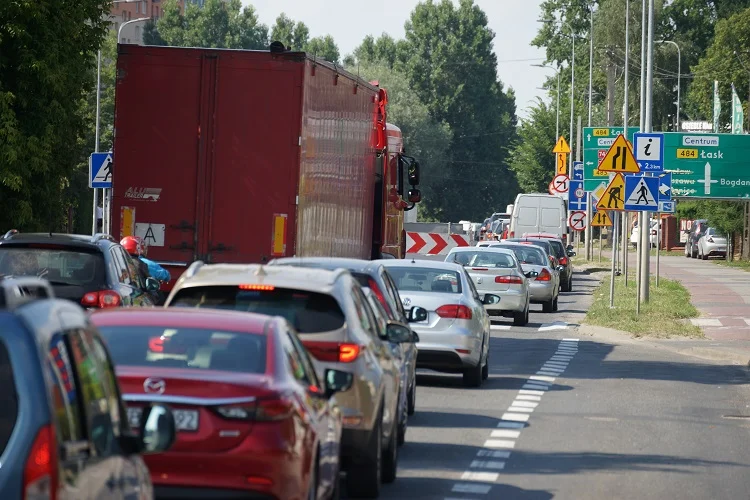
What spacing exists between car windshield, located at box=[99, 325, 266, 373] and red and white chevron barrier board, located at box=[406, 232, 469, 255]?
27.4 m

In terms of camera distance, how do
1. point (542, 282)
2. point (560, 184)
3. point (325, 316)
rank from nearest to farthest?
point (325, 316), point (542, 282), point (560, 184)

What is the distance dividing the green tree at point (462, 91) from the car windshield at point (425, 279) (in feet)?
350

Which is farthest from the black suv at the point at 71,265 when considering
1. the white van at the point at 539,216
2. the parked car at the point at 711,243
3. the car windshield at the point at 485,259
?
the parked car at the point at 711,243

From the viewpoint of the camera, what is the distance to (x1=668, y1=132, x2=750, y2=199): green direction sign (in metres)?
56.5

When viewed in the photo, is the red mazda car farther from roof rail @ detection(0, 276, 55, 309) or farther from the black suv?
the black suv

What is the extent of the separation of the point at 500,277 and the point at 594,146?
28341 mm

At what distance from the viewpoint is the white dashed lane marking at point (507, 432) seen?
11078 mm

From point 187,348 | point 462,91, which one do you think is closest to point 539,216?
point 187,348

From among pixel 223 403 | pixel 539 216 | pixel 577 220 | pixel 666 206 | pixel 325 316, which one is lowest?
pixel 223 403

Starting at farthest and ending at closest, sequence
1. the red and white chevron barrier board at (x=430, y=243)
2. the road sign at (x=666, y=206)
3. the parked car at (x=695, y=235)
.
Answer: the parked car at (x=695, y=235) → the road sign at (x=666, y=206) → the red and white chevron barrier board at (x=430, y=243)

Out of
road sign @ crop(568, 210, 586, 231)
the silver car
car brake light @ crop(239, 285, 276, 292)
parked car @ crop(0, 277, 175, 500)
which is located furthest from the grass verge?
parked car @ crop(0, 277, 175, 500)

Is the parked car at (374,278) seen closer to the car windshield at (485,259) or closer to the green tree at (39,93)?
the green tree at (39,93)

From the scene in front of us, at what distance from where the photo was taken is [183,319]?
8039mm

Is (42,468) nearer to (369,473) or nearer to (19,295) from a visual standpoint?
(19,295)
